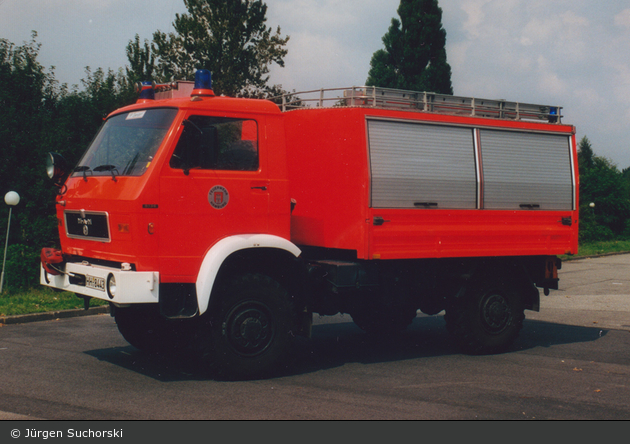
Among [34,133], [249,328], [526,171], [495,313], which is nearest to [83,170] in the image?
[249,328]

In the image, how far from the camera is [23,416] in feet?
17.3

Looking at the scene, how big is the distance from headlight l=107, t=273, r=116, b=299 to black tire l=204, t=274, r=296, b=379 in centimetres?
93

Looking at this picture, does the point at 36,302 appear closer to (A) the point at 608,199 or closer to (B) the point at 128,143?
(B) the point at 128,143

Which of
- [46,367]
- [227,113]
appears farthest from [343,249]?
[46,367]

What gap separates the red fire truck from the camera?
247 inches

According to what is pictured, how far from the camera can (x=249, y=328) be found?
654 cm

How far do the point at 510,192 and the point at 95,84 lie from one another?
551 inches

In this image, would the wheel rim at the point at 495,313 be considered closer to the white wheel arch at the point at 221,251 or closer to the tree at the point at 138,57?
the white wheel arch at the point at 221,251

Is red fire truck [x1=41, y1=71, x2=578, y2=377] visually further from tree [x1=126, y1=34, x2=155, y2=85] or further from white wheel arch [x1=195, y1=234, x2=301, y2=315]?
tree [x1=126, y1=34, x2=155, y2=85]

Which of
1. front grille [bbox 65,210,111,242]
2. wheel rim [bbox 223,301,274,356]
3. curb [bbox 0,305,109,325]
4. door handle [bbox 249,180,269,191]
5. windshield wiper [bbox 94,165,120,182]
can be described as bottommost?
curb [bbox 0,305,109,325]

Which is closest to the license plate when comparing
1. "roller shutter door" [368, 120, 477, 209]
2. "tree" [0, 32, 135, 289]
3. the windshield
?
the windshield

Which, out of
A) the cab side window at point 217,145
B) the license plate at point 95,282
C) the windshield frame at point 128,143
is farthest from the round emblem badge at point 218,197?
the license plate at point 95,282

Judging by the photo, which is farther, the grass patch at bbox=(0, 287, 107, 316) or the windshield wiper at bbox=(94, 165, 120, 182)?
the grass patch at bbox=(0, 287, 107, 316)

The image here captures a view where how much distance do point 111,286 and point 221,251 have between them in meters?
1.03
